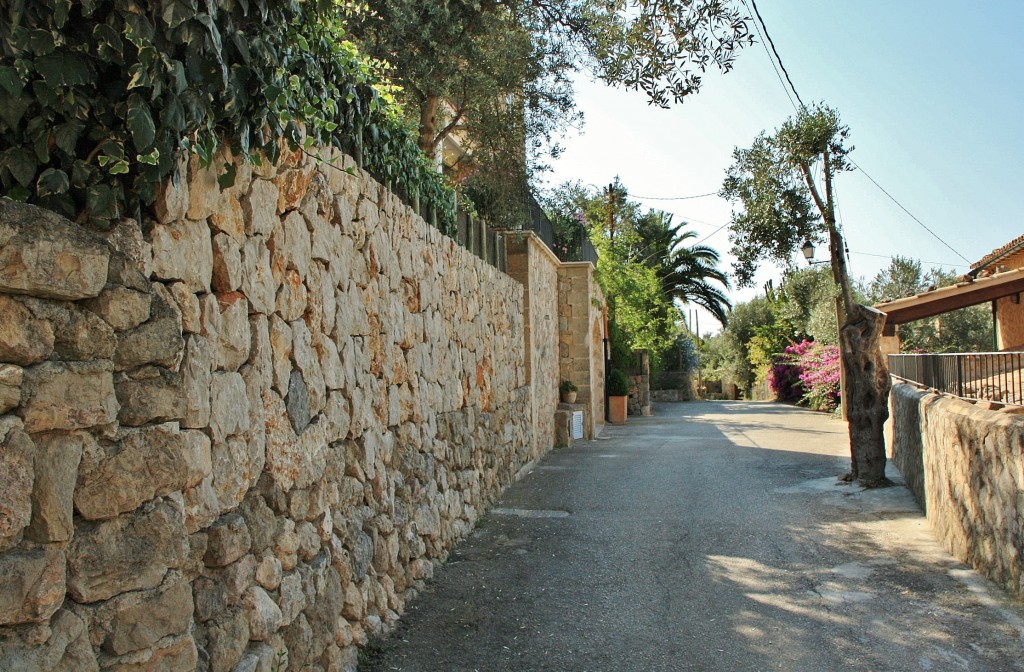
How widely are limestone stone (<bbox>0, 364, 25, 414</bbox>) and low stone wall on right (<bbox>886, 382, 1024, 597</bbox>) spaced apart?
17.6ft

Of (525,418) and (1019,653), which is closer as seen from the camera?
(1019,653)

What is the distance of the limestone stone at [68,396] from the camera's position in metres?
2.22

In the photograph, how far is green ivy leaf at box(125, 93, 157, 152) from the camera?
248cm

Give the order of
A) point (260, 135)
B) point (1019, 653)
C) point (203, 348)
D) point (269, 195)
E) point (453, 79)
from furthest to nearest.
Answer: point (453, 79)
point (1019, 653)
point (269, 195)
point (260, 135)
point (203, 348)

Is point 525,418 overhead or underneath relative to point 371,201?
underneath

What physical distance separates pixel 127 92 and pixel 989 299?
15.9m

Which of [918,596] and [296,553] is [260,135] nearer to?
[296,553]

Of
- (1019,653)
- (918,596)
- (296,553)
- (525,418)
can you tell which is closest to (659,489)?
(525,418)

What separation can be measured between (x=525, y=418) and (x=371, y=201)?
6701 millimetres

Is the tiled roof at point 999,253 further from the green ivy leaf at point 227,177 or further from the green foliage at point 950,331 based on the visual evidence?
the green ivy leaf at point 227,177

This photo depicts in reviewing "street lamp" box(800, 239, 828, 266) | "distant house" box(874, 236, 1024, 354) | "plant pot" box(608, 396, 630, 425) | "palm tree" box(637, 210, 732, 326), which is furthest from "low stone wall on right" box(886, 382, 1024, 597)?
"palm tree" box(637, 210, 732, 326)

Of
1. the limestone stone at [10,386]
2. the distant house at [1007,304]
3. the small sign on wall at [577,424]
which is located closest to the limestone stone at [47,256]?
the limestone stone at [10,386]

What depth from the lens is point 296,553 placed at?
380 cm

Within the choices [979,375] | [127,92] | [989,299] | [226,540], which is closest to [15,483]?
[226,540]
